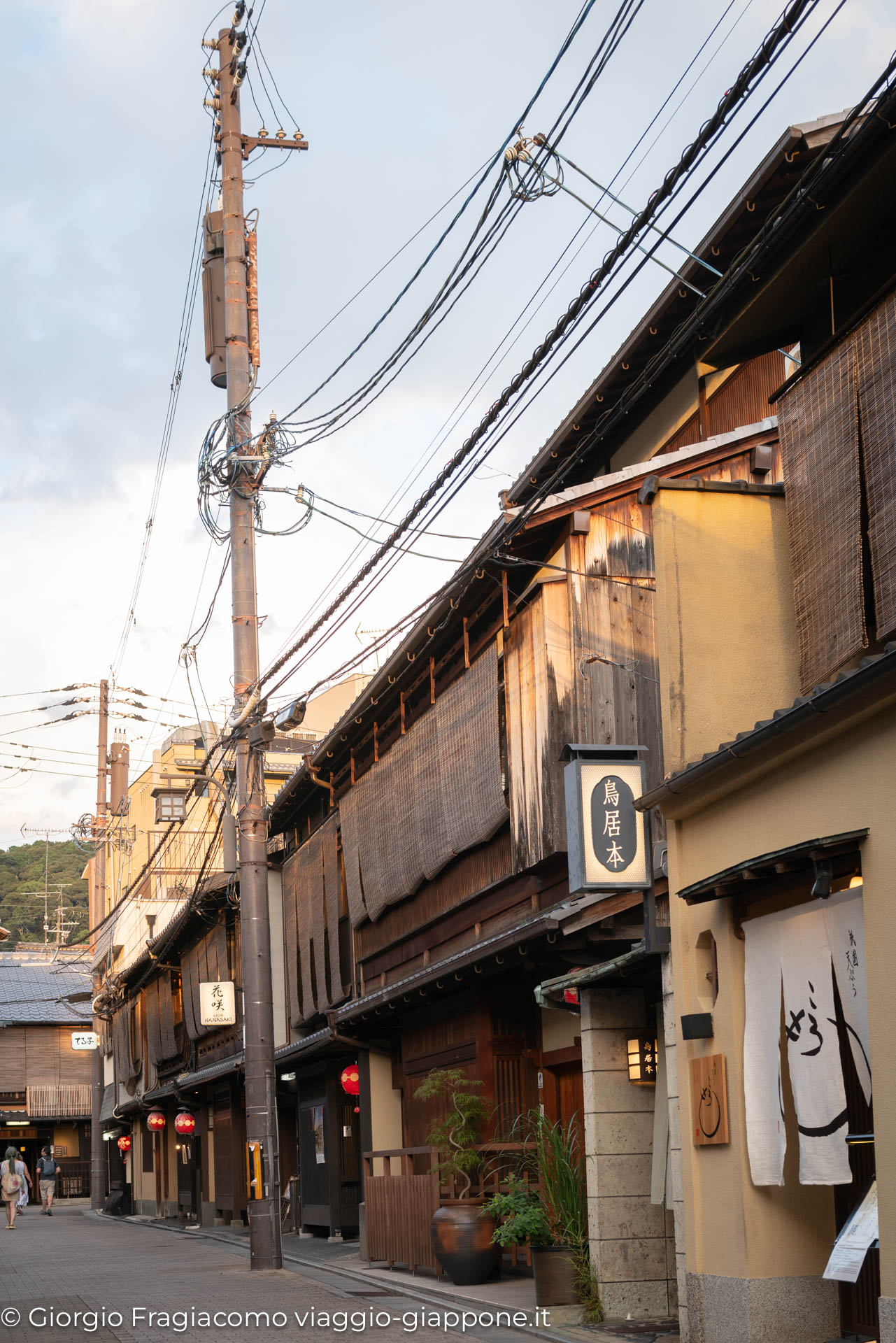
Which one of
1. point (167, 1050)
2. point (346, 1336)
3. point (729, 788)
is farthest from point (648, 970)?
point (167, 1050)

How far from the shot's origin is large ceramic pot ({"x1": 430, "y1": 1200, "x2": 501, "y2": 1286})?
16.0m

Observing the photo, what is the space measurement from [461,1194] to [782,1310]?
703 cm

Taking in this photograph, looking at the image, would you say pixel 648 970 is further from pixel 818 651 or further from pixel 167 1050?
pixel 167 1050

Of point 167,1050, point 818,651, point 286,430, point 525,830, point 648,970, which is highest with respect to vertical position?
point 286,430

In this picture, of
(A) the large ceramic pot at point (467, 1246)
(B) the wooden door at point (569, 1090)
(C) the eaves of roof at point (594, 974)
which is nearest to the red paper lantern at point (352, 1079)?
(B) the wooden door at point (569, 1090)

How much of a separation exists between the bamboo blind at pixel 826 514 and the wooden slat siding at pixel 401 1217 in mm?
9067

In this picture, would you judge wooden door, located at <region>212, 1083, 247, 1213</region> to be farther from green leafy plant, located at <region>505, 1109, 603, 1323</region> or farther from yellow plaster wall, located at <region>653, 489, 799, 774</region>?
yellow plaster wall, located at <region>653, 489, 799, 774</region>

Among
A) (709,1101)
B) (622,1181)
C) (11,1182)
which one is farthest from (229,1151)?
(709,1101)

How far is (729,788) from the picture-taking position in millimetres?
10797

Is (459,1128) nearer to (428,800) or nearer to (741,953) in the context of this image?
(428,800)

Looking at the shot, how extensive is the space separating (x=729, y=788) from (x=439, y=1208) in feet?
27.4

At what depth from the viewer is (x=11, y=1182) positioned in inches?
1399

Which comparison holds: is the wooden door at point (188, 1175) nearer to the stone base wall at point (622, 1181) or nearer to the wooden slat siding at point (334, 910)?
the wooden slat siding at point (334, 910)

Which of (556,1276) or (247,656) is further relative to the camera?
(247,656)
